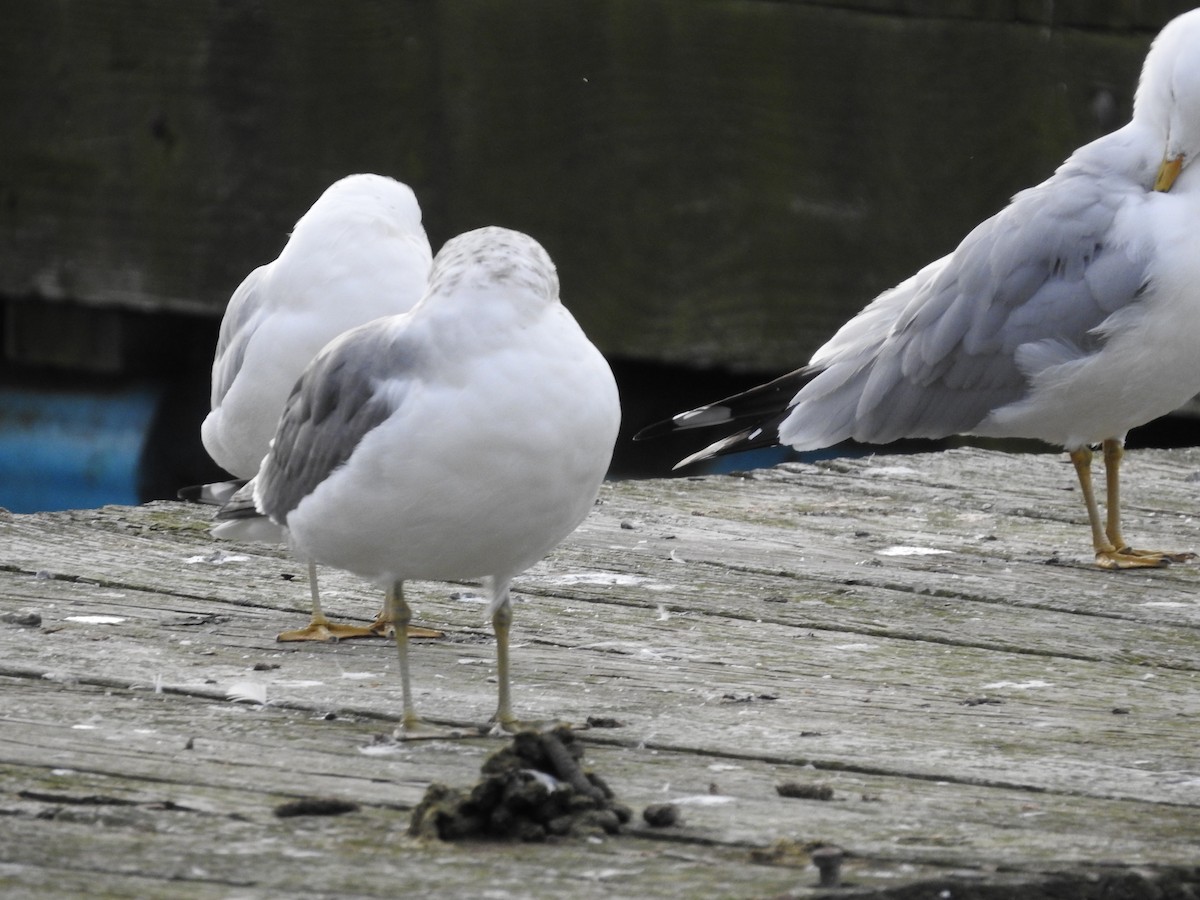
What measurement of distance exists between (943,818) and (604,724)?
1.94 ft

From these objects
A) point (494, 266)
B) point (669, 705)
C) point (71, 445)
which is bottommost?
point (71, 445)

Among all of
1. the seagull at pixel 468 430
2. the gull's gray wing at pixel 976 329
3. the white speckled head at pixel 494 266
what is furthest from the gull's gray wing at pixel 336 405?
the gull's gray wing at pixel 976 329

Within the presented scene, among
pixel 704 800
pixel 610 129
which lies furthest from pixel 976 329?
pixel 704 800

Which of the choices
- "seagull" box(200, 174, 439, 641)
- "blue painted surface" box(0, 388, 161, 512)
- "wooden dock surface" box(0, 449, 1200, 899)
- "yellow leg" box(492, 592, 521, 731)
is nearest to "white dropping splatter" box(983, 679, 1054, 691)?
"wooden dock surface" box(0, 449, 1200, 899)

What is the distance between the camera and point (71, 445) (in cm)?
666

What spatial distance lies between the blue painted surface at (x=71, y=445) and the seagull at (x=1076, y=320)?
2.61 m

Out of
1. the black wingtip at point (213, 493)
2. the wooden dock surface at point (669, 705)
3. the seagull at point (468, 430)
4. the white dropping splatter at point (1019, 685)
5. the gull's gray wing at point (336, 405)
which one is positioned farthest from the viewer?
the black wingtip at point (213, 493)

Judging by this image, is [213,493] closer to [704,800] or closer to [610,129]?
[704,800]

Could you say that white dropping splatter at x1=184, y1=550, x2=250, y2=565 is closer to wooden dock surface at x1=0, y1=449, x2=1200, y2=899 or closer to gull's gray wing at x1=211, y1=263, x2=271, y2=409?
wooden dock surface at x1=0, y1=449, x2=1200, y2=899

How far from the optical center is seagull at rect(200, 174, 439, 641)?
349cm

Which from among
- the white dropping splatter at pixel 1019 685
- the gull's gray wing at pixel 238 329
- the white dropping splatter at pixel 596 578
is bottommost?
the white dropping splatter at pixel 596 578

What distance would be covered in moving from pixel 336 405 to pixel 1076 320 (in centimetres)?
216

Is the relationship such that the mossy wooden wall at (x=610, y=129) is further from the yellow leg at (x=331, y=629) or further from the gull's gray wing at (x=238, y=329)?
the yellow leg at (x=331, y=629)

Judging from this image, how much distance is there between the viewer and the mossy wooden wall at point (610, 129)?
582 cm
